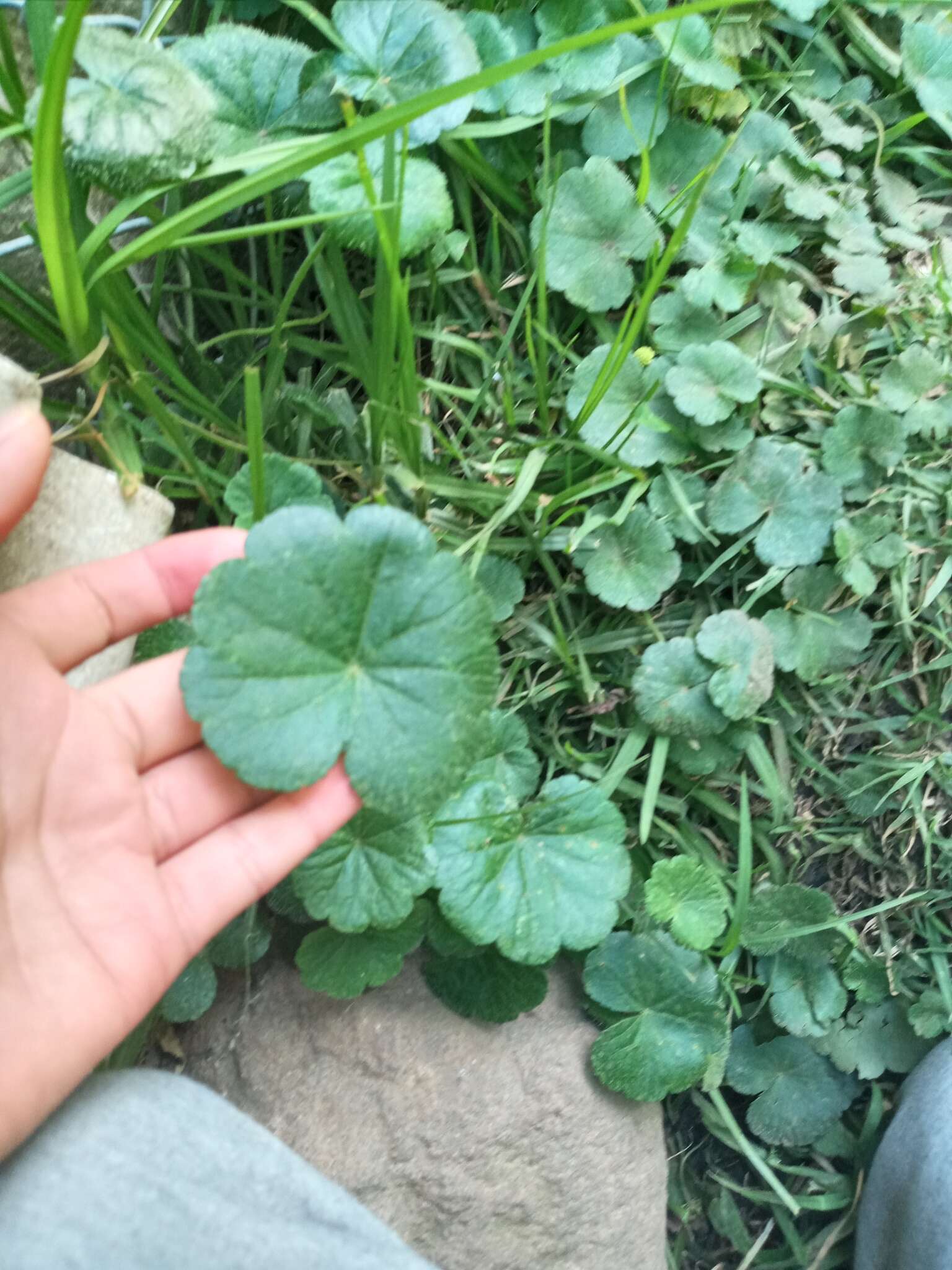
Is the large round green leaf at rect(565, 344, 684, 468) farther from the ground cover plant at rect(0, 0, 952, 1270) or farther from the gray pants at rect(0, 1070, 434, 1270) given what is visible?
the gray pants at rect(0, 1070, 434, 1270)

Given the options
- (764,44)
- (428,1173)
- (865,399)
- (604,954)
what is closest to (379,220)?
(865,399)

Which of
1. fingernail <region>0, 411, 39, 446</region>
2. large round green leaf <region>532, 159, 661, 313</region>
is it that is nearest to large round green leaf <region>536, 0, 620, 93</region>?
large round green leaf <region>532, 159, 661, 313</region>

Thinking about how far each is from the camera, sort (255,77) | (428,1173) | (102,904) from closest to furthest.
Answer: (102,904) < (255,77) < (428,1173)

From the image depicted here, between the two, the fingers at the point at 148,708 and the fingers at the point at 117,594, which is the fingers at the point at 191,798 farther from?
the fingers at the point at 117,594

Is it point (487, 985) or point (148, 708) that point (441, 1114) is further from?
point (148, 708)

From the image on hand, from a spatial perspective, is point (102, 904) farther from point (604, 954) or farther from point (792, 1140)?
point (792, 1140)

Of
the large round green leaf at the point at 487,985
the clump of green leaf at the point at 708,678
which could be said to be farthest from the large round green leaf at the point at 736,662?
the large round green leaf at the point at 487,985
